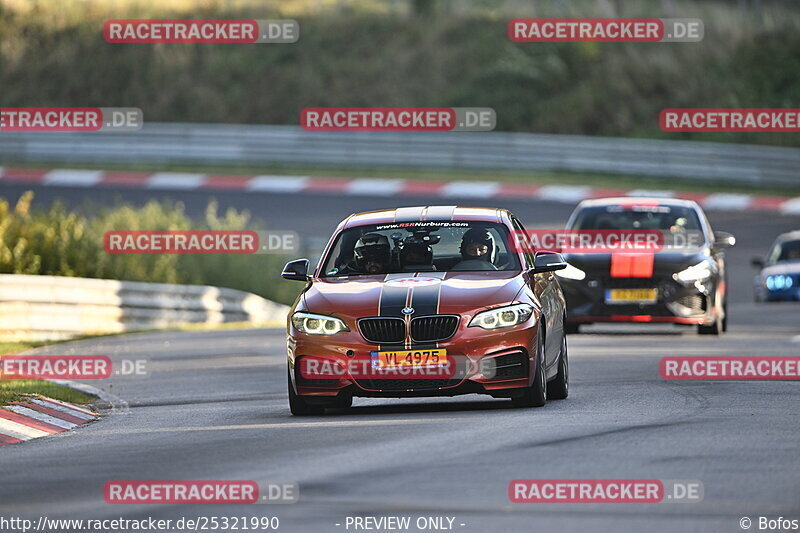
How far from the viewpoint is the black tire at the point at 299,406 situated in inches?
498

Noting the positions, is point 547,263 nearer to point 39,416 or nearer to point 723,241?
point 39,416

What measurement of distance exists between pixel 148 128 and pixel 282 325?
58.0ft

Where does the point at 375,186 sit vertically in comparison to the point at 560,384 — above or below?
above

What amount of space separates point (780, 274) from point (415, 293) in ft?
56.8

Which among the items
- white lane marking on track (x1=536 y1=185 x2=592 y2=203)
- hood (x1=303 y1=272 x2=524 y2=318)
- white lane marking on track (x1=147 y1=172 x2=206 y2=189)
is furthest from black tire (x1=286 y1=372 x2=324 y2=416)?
white lane marking on track (x1=147 y1=172 x2=206 y2=189)

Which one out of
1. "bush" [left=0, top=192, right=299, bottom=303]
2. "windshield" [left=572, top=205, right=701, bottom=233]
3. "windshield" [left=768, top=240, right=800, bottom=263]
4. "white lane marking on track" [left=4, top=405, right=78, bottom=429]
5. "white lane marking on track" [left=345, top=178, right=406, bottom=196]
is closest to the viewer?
"white lane marking on track" [left=4, top=405, right=78, bottom=429]

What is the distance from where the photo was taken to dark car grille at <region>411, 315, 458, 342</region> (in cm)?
1219

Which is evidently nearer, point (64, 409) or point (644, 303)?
point (64, 409)

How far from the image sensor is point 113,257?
26953 millimetres

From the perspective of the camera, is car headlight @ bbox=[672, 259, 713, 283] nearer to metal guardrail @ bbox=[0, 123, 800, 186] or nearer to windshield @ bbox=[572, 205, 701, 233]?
windshield @ bbox=[572, 205, 701, 233]

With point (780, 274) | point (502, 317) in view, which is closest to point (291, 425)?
point (502, 317)

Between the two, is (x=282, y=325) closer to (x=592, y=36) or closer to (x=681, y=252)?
(x=681, y=252)

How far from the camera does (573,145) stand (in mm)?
40812

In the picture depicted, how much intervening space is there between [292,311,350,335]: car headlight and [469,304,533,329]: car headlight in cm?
94
